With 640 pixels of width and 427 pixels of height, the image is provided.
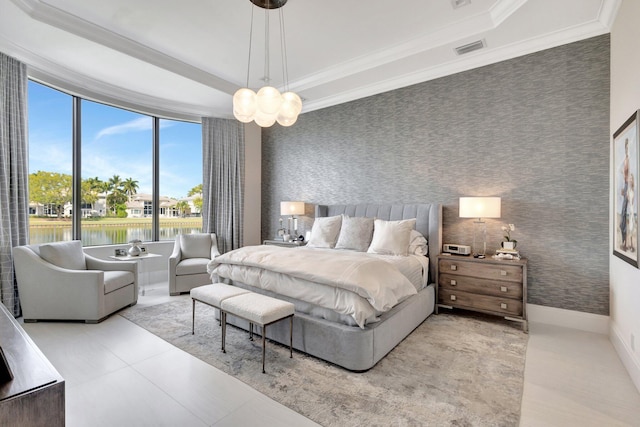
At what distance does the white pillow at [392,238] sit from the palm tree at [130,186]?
4090 millimetres

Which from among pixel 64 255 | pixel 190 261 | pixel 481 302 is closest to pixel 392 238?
pixel 481 302

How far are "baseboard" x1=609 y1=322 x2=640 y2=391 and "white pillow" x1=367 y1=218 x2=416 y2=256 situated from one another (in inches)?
76.8

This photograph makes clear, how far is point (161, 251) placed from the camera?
5391 mm

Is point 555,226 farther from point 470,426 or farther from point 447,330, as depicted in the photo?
point 470,426

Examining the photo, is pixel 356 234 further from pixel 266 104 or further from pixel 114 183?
pixel 114 183

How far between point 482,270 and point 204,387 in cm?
291

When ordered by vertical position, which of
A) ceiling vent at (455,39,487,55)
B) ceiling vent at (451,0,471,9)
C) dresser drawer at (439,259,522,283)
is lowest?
dresser drawer at (439,259,522,283)

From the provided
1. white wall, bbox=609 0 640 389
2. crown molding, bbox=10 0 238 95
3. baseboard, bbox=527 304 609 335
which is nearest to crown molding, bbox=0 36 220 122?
crown molding, bbox=10 0 238 95

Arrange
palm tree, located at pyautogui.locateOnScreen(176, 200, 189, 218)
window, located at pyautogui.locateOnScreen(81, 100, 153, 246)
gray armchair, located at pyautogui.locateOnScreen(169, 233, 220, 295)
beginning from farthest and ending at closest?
palm tree, located at pyautogui.locateOnScreen(176, 200, 189, 218) → window, located at pyautogui.locateOnScreen(81, 100, 153, 246) → gray armchair, located at pyautogui.locateOnScreen(169, 233, 220, 295)

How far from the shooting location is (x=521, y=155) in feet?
11.5

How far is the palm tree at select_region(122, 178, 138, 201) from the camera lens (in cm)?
512

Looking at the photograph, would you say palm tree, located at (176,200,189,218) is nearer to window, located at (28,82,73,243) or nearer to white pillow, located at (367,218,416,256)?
window, located at (28,82,73,243)

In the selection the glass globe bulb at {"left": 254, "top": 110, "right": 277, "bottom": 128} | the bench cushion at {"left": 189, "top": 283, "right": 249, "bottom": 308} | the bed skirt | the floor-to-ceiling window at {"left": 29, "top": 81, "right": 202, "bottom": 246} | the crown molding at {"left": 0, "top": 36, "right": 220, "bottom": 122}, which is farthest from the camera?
the floor-to-ceiling window at {"left": 29, "top": 81, "right": 202, "bottom": 246}

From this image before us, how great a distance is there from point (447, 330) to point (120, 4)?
4578 millimetres
